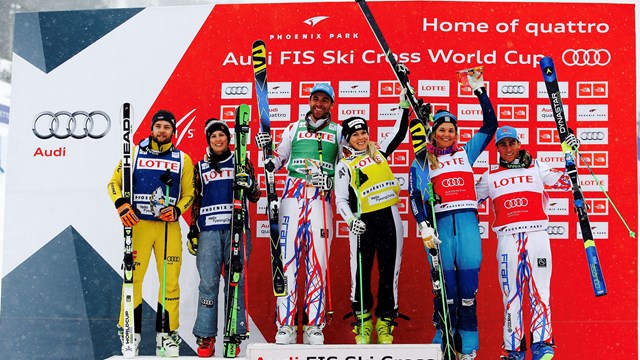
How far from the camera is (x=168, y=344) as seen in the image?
5.21 m

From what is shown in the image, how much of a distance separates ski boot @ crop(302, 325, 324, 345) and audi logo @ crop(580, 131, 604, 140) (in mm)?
2919

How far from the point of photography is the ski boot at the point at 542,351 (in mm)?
4953

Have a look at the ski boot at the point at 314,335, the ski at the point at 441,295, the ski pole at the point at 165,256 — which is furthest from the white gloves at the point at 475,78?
the ski pole at the point at 165,256

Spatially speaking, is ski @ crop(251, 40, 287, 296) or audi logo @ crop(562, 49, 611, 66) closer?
ski @ crop(251, 40, 287, 296)

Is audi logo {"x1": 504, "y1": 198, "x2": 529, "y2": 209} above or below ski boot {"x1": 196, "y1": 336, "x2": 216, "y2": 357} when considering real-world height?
above

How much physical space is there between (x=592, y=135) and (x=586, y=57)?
2.30ft

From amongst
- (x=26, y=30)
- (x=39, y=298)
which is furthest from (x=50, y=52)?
(x=39, y=298)

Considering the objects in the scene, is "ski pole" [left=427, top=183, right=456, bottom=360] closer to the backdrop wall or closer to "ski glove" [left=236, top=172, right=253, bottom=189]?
the backdrop wall

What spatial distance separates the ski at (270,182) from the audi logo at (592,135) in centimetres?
281

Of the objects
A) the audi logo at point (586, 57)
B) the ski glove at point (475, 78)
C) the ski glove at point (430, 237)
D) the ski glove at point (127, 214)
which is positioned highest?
the audi logo at point (586, 57)

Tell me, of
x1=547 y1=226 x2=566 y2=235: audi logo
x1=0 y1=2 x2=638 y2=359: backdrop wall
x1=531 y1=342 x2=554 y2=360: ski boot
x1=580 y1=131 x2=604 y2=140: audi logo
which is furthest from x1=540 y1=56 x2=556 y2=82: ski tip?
x1=531 y1=342 x2=554 y2=360: ski boot

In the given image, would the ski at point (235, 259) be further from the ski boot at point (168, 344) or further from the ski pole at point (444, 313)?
the ski pole at point (444, 313)

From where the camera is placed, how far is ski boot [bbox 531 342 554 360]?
16.3 ft

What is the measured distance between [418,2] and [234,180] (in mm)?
2458
